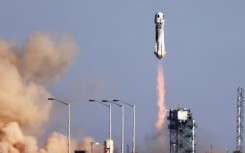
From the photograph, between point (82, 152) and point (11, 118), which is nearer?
point (82, 152)

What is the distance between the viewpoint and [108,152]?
626ft

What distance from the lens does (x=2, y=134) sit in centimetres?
Result: 19725

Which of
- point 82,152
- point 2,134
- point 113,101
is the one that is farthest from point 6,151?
Answer: point 113,101

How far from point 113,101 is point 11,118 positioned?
3757 centimetres

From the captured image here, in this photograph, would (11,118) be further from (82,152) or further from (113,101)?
(113,101)

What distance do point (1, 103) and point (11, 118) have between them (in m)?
3.87

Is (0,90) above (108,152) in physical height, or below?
above

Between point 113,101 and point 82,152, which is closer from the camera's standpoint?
point 113,101

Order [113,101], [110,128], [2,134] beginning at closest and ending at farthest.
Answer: [113,101], [110,128], [2,134]

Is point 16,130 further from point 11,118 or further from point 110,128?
point 110,128

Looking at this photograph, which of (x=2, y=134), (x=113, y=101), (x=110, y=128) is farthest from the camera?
(x=2, y=134)

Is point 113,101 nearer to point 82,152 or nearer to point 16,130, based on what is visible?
point 82,152

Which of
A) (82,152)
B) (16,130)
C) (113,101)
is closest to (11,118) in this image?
(16,130)

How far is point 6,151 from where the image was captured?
197 metres
